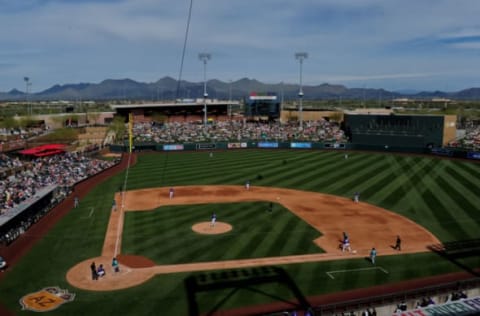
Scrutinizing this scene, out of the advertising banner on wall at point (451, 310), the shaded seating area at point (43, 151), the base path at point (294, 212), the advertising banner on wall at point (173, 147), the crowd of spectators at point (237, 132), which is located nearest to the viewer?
the advertising banner on wall at point (451, 310)

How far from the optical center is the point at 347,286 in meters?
22.4

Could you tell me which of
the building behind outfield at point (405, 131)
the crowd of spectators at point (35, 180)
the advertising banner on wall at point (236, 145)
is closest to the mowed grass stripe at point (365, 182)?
the building behind outfield at point (405, 131)

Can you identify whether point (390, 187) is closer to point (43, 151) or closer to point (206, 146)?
point (206, 146)

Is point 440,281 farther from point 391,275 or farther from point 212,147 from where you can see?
point 212,147

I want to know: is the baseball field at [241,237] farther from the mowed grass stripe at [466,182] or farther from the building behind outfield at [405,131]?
the building behind outfield at [405,131]

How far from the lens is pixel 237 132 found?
309 ft

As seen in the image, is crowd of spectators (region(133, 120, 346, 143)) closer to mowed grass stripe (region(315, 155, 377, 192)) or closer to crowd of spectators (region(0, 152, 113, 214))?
mowed grass stripe (region(315, 155, 377, 192))

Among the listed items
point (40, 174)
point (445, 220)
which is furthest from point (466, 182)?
point (40, 174)

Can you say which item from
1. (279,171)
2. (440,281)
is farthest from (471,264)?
(279,171)

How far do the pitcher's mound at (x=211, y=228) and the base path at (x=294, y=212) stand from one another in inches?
222

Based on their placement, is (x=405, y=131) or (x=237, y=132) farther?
(x=237, y=132)

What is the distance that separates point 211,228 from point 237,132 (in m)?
63.3

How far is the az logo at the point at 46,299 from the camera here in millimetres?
20141

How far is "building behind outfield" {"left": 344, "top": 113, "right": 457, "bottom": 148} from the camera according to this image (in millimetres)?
72250
